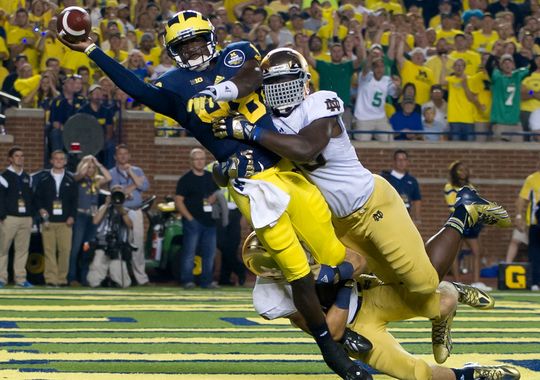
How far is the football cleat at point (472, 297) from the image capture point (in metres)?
8.14

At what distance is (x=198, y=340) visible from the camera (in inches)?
403

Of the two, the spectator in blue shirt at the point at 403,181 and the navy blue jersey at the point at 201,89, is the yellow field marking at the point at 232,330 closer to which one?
the navy blue jersey at the point at 201,89

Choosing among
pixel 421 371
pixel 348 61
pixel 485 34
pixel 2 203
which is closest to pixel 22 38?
pixel 2 203

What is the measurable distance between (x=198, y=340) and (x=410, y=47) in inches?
420

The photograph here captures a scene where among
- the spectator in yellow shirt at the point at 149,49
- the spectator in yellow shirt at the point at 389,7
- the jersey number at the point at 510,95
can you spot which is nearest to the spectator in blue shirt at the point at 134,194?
the spectator in yellow shirt at the point at 149,49

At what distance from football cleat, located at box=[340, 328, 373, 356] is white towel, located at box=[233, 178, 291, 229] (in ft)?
2.43

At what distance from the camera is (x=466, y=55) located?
19828 millimetres

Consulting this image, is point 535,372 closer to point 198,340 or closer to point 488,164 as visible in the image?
point 198,340

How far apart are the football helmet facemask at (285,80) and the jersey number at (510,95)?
39.2 feet

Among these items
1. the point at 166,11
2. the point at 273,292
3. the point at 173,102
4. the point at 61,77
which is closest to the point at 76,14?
the point at 173,102

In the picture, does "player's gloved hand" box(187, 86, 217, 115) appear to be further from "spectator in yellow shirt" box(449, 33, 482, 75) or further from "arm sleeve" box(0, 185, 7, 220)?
"spectator in yellow shirt" box(449, 33, 482, 75)

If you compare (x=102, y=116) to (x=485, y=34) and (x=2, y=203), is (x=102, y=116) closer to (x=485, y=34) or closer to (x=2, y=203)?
(x=2, y=203)

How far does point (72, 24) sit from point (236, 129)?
4.14ft

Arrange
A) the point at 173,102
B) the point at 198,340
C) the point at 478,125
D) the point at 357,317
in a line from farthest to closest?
the point at 478,125, the point at 198,340, the point at 173,102, the point at 357,317
